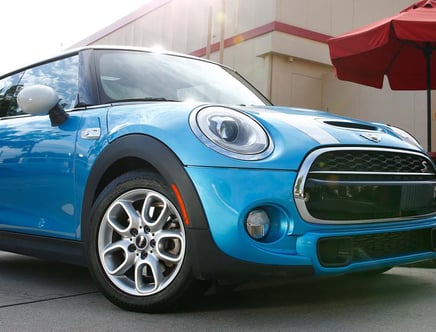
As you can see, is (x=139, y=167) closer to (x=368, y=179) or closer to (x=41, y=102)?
(x=41, y=102)

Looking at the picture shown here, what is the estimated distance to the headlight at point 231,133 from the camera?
7.91 feet

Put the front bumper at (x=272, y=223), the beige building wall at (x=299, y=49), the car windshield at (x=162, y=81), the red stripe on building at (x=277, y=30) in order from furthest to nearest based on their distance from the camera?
the red stripe on building at (x=277, y=30) → the beige building wall at (x=299, y=49) → the car windshield at (x=162, y=81) → the front bumper at (x=272, y=223)

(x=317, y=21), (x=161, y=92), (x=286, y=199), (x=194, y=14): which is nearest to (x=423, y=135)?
(x=317, y=21)

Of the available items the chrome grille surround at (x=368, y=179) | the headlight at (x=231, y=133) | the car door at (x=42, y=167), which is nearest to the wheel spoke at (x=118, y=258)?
the car door at (x=42, y=167)

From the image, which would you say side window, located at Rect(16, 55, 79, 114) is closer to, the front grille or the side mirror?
the side mirror

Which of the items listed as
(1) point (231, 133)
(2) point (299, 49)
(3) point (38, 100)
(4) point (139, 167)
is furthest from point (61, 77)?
(2) point (299, 49)

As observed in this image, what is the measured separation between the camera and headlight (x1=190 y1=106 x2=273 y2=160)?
2412 mm

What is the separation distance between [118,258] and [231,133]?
0.85 metres

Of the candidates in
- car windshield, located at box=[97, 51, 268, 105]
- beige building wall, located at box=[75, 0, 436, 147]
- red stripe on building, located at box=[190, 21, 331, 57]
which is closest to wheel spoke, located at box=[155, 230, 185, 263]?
car windshield, located at box=[97, 51, 268, 105]

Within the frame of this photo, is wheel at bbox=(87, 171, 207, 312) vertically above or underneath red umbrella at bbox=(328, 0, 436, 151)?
underneath

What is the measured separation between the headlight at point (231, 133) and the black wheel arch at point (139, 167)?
0.18m

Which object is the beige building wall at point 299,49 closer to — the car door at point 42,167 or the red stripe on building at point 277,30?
the red stripe on building at point 277,30

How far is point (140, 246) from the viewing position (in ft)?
8.57

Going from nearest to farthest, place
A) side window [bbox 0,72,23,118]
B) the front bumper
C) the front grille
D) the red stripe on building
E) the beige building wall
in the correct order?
1. the front bumper
2. the front grille
3. side window [bbox 0,72,23,118]
4. the beige building wall
5. the red stripe on building
